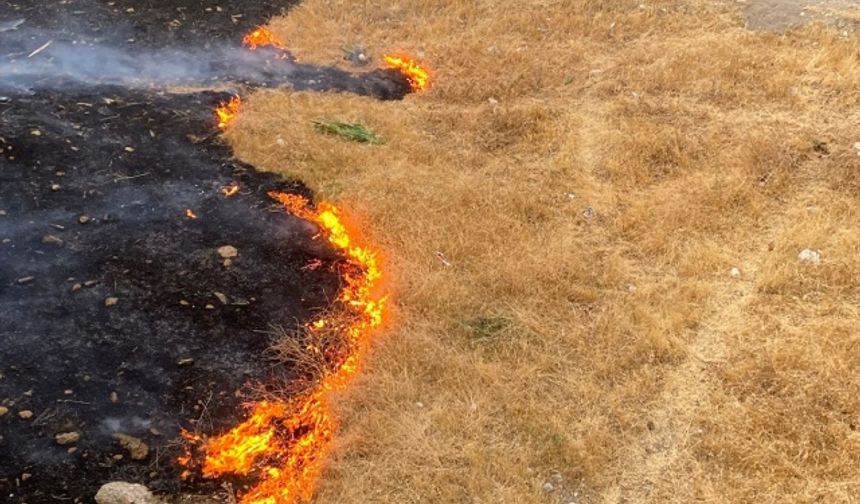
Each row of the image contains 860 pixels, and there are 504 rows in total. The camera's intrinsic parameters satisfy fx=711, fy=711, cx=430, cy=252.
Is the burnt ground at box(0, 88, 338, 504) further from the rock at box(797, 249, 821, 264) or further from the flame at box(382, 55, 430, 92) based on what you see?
the rock at box(797, 249, 821, 264)

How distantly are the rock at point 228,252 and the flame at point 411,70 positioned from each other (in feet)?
13.3

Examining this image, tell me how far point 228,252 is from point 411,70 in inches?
182


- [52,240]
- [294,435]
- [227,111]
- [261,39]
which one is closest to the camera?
[294,435]

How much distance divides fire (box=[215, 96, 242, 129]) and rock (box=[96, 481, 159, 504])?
498 cm

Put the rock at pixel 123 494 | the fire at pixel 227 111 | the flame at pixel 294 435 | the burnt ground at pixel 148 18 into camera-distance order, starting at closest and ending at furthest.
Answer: the rock at pixel 123 494, the flame at pixel 294 435, the fire at pixel 227 111, the burnt ground at pixel 148 18

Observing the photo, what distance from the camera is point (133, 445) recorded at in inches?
190

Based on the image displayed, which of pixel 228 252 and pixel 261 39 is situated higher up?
pixel 261 39

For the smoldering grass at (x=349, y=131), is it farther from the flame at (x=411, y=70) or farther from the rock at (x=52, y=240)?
the rock at (x=52, y=240)

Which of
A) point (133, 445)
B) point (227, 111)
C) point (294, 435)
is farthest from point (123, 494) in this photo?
point (227, 111)

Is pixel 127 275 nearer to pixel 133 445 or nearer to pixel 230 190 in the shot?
pixel 230 190

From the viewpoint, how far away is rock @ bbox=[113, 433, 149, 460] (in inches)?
189

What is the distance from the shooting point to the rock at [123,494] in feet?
14.5

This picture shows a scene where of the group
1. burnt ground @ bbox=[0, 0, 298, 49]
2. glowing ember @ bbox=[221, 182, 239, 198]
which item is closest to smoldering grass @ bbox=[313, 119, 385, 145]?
glowing ember @ bbox=[221, 182, 239, 198]

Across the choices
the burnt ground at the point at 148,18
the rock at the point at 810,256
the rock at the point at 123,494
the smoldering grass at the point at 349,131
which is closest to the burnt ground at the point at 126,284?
the rock at the point at 123,494
